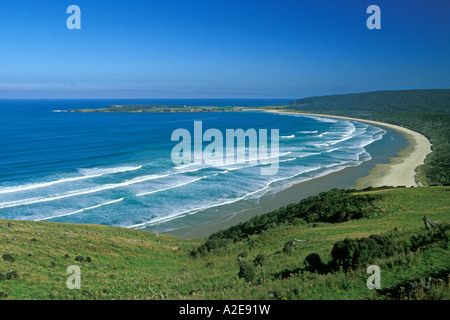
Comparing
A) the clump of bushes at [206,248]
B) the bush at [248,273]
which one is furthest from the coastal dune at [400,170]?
the bush at [248,273]

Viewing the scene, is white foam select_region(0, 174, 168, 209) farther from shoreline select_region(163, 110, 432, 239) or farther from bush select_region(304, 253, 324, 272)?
bush select_region(304, 253, 324, 272)

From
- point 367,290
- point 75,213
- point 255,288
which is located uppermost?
point 367,290

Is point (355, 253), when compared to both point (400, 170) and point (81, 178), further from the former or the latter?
point (400, 170)

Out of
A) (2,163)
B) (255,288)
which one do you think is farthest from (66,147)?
(255,288)

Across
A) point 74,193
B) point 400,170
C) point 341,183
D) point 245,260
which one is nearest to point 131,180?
point 74,193

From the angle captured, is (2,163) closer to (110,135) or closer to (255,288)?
(110,135)

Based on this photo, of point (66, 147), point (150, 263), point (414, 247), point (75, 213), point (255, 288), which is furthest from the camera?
point (66, 147)
